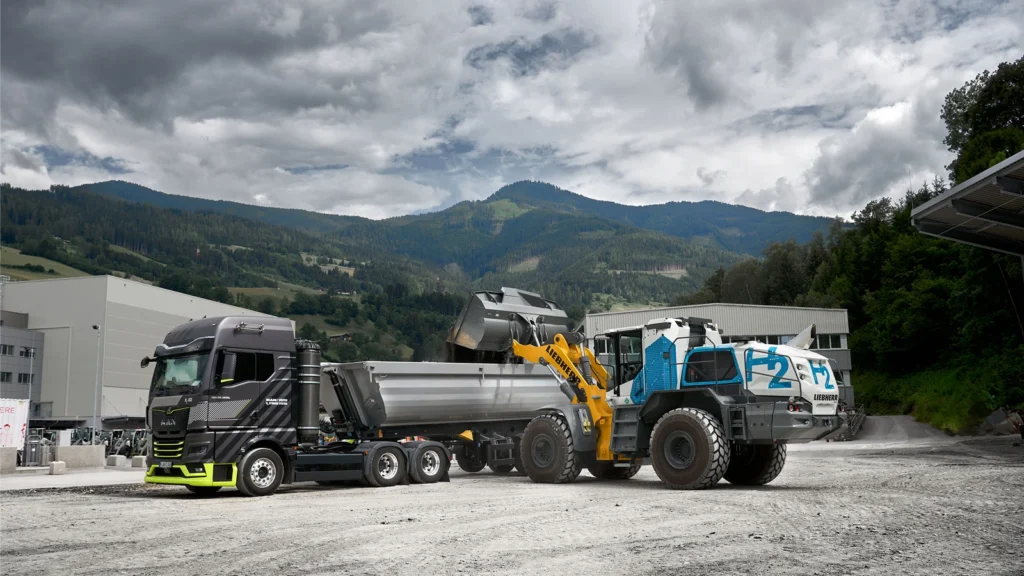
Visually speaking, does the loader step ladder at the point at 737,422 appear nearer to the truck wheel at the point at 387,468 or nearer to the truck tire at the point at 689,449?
the truck tire at the point at 689,449

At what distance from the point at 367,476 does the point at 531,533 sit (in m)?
8.30

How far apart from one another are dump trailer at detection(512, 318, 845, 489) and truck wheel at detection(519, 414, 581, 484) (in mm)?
21

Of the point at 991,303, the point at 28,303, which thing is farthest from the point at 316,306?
the point at 991,303

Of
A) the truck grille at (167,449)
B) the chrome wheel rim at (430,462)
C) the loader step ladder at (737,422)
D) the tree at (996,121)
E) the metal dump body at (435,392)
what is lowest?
the chrome wheel rim at (430,462)

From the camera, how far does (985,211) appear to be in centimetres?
2161

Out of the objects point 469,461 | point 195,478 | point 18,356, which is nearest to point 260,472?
point 195,478

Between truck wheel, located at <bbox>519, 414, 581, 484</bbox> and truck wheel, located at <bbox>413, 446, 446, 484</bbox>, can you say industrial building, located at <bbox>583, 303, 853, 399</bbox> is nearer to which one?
truck wheel, located at <bbox>413, 446, 446, 484</bbox>

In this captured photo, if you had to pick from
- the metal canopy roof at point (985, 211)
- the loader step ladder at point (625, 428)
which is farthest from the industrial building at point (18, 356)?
the metal canopy roof at point (985, 211)

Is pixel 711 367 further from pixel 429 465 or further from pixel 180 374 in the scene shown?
pixel 180 374

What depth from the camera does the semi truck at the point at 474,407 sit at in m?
14.9

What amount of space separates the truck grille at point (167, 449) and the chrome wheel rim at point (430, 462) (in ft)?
16.8

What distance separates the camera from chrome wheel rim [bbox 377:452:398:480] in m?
17.5

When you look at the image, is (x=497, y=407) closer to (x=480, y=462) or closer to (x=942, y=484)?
(x=480, y=462)

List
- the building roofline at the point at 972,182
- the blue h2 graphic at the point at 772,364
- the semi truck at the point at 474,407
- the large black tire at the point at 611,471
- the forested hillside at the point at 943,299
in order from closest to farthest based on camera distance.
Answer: the blue h2 graphic at the point at 772,364 < the semi truck at the point at 474,407 < the large black tire at the point at 611,471 < the building roofline at the point at 972,182 < the forested hillside at the point at 943,299
